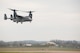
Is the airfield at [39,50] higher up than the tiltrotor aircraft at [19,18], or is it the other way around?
the tiltrotor aircraft at [19,18]

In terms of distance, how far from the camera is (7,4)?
20.0 ft

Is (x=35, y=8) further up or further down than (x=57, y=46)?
further up

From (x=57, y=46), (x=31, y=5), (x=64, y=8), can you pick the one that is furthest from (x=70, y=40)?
(x=31, y=5)

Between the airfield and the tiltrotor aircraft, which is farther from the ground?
the tiltrotor aircraft

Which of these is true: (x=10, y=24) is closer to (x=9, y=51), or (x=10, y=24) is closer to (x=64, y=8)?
(x=9, y=51)

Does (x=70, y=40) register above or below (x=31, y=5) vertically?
below

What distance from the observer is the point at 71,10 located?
20.2ft

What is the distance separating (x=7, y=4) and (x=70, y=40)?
1583 mm

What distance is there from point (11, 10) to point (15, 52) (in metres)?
0.92

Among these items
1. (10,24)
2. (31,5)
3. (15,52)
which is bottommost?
(15,52)

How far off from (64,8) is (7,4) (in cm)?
125

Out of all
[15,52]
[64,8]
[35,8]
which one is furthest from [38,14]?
[15,52]

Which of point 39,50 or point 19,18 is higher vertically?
point 19,18

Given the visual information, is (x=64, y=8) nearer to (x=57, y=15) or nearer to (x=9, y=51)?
(x=57, y=15)
